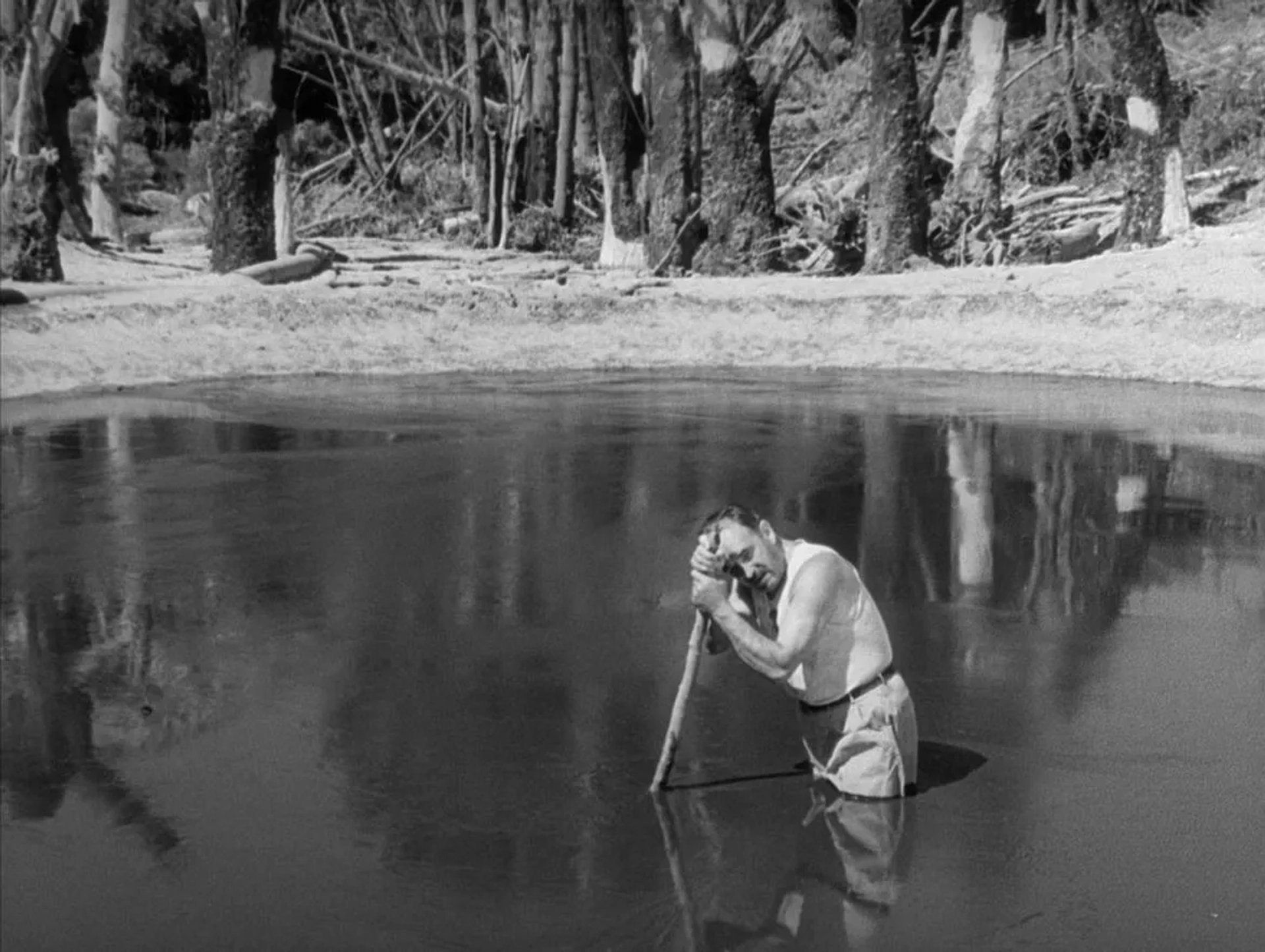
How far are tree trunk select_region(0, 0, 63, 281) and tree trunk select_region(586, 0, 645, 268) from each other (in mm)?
5990

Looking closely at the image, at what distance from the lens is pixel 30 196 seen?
17484mm

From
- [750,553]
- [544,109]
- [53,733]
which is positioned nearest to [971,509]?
[750,553]

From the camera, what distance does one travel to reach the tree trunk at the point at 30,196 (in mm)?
16828

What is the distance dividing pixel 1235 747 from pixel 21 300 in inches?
469

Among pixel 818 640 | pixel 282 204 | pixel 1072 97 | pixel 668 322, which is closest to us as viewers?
pixel 818 640

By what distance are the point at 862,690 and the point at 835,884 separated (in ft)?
2.02

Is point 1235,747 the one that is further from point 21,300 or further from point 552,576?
point 21,300

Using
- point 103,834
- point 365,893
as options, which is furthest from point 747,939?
point 103,834

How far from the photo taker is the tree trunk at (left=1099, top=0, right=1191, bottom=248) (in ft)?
63.2

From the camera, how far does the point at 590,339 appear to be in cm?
1758

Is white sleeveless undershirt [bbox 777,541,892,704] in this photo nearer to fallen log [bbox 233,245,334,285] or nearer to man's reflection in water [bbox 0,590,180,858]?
man's reflection in water [bbox 0,590,180,858]

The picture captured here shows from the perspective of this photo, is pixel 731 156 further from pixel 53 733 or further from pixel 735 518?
pixel 735 518

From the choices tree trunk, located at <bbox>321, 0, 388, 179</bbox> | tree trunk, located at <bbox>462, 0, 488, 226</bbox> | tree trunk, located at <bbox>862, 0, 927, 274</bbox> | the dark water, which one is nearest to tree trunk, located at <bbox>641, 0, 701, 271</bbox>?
tree trunk, located at <bbox>862, 0, 927, 274</bbox>

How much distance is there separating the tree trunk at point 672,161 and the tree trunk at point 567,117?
403cm
